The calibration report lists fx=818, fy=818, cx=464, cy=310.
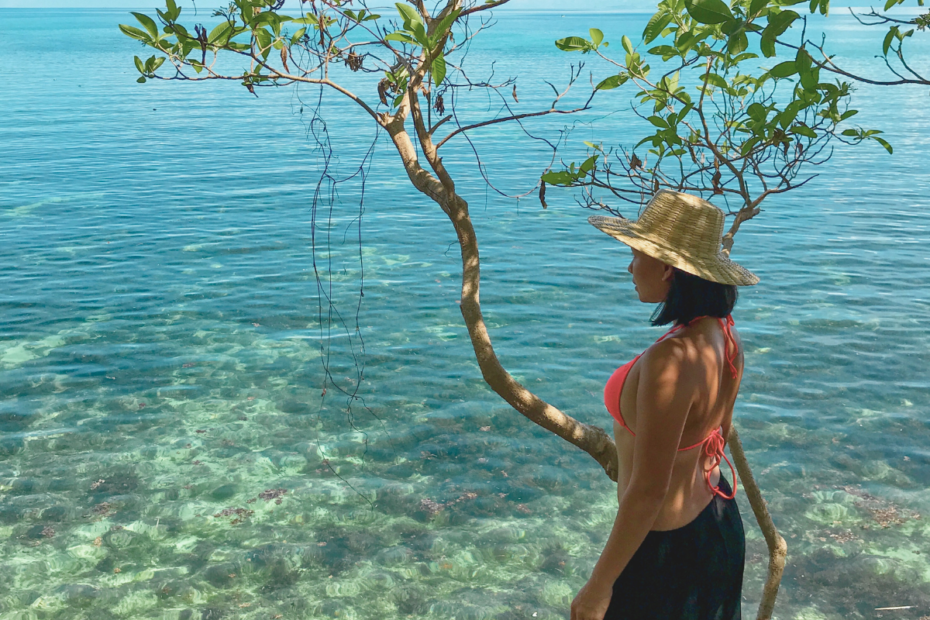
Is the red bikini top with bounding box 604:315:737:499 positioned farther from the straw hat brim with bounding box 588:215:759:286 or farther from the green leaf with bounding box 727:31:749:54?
the green leaf with bounding box 727:31:749:54

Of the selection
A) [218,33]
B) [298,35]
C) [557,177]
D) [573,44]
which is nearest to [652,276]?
[557,177]

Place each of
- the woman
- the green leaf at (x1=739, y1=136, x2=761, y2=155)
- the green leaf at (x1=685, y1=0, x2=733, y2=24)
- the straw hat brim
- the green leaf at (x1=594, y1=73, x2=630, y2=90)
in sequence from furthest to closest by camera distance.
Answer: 1. the green leaf at (x1=594, y1=73, x2=630, y2=90)
2. the green leaf at (x1=739, y1=136, x2=761, y2=155)
3. the green leaf at (x1=685, y1=0, x2=733, y2=24)
4. the straw hat brim
5. the woman

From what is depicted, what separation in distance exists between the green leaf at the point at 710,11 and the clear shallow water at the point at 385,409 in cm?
416

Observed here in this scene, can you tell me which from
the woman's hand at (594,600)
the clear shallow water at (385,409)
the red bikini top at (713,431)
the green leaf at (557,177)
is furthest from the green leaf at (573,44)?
the clear shallow water at (385,409)

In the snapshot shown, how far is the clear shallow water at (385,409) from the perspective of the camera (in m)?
6.03

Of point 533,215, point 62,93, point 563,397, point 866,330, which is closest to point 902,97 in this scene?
point 533,215

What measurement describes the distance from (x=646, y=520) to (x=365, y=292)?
10.0m

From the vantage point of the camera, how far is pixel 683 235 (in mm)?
2883

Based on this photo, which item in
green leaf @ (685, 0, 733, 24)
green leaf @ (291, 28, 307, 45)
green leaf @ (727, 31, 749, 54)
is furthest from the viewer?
green leaf @ (291, 28, 307, 45)

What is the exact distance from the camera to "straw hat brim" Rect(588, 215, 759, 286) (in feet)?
9.00

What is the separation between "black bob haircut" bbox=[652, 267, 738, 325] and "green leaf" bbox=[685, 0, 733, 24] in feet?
2.96

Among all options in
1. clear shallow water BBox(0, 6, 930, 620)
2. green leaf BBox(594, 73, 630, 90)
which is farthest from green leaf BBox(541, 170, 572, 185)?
clear shallow water BBox(0, 6, 930, 620)

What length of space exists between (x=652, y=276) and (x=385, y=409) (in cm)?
617

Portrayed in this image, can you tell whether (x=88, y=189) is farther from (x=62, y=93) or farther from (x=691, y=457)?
(x=62, y=93)
